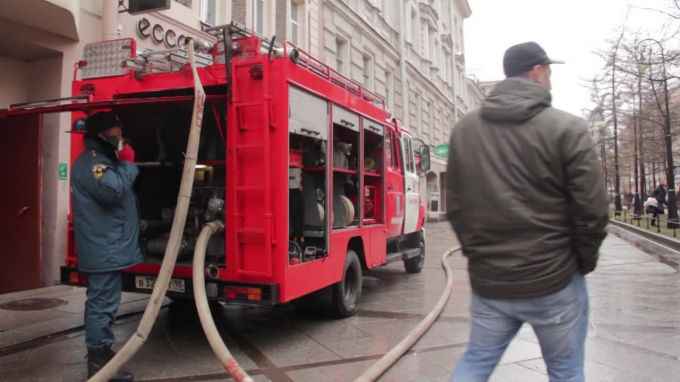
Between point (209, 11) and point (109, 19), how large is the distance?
3167 millimetres

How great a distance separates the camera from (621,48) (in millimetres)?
16812

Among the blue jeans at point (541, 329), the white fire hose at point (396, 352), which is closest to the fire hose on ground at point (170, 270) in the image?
the white fire hose at point (396, 352)

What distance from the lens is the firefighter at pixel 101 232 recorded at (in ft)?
11.5

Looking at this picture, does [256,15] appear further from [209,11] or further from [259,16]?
[209,11]

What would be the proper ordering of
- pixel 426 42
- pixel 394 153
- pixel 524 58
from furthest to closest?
pixel 426 42 → pixel 394 153 → pixel 524 58

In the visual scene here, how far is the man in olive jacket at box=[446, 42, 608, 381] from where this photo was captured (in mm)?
1983

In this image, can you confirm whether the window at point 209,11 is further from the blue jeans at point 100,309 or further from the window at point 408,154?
the blue jeans at point 100,309

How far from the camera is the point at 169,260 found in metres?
3.57

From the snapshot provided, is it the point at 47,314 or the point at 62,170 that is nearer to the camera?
the point at 47,314

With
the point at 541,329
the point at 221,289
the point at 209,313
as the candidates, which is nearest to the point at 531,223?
the point at 541,329

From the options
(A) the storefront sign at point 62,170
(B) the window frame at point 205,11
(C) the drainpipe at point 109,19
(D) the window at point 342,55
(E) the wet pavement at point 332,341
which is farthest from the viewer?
(D) the window at point 342,55

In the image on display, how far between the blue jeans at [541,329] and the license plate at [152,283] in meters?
2.85

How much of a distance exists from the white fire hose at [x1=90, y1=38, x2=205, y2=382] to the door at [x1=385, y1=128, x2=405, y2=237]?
3.38 meters

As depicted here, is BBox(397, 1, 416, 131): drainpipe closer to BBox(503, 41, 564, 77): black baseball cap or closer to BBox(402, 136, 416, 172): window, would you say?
BBox(402, 136, 416, 172): window
